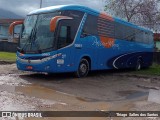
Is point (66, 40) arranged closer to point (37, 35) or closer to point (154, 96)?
point (37, 35)

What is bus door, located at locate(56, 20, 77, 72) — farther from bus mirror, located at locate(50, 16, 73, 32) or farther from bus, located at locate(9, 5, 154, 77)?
bus mirror, located at locate(50, 16, 73, 32)

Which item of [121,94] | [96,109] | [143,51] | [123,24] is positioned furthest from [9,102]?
[143,51]

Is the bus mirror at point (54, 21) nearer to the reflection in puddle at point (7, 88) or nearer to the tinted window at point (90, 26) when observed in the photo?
the tinted window at point (90, 26)

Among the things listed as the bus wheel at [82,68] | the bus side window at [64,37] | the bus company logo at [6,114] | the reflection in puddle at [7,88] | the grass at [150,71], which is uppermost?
the bus side window at [64,37]

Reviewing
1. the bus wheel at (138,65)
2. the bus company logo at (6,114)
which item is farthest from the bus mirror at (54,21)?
the bus wheel at (138,65)

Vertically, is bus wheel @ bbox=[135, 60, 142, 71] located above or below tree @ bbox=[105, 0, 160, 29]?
below

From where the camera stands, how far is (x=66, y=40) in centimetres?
1463

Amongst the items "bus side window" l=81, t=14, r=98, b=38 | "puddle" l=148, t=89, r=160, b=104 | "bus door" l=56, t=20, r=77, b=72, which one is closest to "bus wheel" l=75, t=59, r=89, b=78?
"bus door" l=56, t=20, r=77, b=72

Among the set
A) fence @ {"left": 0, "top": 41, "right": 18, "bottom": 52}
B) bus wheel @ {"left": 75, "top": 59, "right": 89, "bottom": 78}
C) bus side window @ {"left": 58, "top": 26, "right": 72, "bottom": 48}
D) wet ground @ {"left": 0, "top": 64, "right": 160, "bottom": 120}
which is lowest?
wet ground @ {"left": 0, "top": 64, "right": 160, "bottom": 120}

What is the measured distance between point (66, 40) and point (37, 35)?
1.22 metres

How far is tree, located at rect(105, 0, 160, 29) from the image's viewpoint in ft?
114

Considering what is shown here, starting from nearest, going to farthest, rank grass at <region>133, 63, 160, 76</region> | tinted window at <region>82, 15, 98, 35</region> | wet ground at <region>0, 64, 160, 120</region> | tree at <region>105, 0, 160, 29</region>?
wet ground at <region>0, 64, 160, 120</region> → tinted window at <region>82, 15, 98, 35</region> → grass at <region>133, 63, 160, 76</region> → tree at <region>105, 0, 160, 29</region>

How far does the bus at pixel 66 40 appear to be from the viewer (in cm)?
1414

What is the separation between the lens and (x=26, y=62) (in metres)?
14.5
